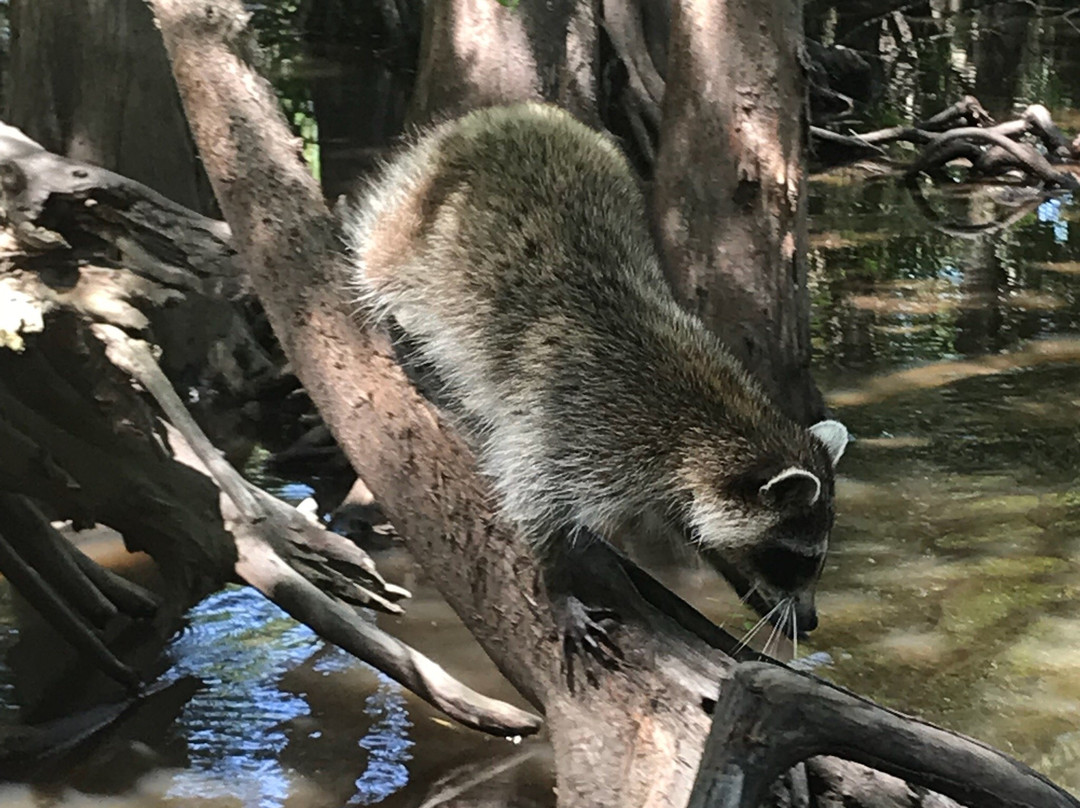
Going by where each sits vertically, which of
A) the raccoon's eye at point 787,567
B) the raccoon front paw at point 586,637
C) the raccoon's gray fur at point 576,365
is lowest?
the raccoon's eye at point 787,567

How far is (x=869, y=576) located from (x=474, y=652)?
5.27 feet

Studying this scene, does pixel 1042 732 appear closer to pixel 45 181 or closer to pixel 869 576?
pixel 869 576

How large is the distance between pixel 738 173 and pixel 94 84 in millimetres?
2920

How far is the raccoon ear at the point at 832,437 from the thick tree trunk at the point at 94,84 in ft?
11.5

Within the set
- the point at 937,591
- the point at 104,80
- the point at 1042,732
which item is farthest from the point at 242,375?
the point at 1042,732

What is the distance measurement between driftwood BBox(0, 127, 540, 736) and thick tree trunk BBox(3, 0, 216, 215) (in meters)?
1.98

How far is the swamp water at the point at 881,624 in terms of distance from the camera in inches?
151

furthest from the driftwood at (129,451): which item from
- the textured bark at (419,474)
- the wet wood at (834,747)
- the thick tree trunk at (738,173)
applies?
the thick tree trunk at (738,173)

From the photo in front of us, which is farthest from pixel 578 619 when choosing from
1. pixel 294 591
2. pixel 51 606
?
pixel 51 606

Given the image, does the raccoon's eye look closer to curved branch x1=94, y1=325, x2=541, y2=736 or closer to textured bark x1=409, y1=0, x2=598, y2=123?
curved branch x1=94, y1=325, x2=541, y2=736

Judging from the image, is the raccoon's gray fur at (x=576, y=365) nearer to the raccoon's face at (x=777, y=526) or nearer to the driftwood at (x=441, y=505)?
the raccoon's face at (x=777, y=526)

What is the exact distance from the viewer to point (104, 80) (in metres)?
5.73

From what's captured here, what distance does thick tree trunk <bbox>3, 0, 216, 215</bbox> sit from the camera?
5641 millimetres

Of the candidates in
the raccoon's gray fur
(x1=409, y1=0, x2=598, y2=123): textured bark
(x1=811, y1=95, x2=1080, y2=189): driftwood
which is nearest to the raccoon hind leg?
the raccoon's gray fur
